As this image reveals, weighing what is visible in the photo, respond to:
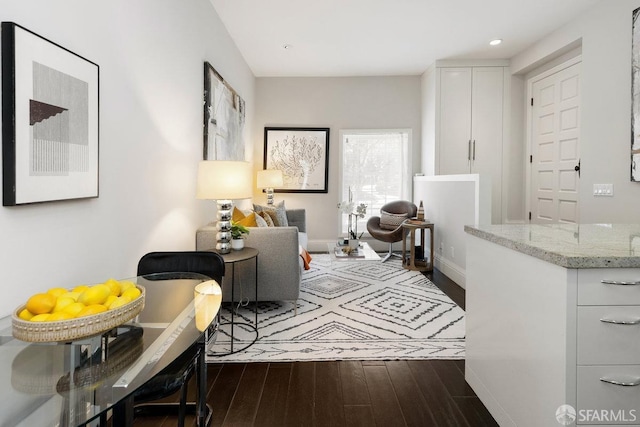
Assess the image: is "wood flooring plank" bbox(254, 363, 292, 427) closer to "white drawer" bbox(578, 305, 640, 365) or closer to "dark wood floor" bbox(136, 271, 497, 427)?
"dark wood floor" bbox(136, 271, 497, 427)

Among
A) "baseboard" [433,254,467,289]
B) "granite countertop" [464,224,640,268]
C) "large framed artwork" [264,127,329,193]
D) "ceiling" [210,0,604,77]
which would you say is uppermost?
"ceiling" [210,0,604,77]

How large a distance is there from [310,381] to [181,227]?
154cm

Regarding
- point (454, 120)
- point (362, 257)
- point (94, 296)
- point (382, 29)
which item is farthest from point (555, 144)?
point (94, 296)

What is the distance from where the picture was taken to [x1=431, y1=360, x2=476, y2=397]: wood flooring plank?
6.82 feet

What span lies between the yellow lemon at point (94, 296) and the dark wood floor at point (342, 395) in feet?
3.48

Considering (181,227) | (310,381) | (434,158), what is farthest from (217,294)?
(434,158)

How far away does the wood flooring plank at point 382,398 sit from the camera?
6.03 feet

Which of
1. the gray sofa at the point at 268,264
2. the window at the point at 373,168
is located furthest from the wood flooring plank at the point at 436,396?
the window at the point at 373,168

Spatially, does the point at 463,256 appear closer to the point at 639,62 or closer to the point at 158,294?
the point at 639,62

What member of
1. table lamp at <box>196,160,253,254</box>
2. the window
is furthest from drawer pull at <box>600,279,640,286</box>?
the window

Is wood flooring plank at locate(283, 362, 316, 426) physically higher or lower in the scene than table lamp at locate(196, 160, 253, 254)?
lower

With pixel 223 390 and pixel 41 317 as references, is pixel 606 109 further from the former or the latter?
pixel 41 317

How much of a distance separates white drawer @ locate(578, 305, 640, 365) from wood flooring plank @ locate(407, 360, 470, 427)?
773 mm

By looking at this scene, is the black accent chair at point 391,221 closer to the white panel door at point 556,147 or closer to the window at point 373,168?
the window at point 373,168
